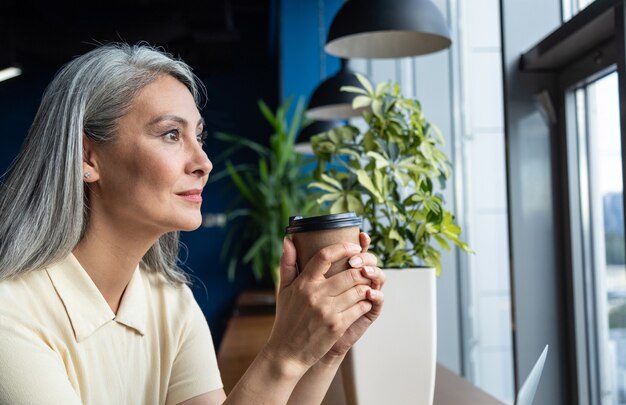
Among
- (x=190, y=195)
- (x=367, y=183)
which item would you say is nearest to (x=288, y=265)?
(x=190, y=195)

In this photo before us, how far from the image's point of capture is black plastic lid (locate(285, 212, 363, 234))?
1009 millimetres

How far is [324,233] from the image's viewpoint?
1.01 meters

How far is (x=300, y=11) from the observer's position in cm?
556

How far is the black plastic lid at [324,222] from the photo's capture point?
1.01m

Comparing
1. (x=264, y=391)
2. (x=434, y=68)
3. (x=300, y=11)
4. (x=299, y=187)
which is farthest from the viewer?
(x=299, y=187)

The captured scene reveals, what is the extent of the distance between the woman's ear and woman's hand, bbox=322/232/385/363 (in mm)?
563

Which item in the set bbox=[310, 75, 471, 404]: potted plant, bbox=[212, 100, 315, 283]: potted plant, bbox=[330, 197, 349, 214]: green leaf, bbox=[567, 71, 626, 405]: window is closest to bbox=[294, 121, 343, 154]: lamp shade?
bbox=[212, 100, 315, 283]: potted plant

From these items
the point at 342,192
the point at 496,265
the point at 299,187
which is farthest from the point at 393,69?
the point at 342,192

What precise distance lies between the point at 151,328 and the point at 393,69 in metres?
3.25

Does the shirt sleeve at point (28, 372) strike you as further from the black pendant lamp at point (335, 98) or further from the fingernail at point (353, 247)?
the black pendant lamp at point (335, 98)

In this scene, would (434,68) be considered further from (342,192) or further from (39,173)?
(39,173)

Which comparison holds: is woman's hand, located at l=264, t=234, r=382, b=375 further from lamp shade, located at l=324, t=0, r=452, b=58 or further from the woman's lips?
lamp shade, located at l=324, t=0, r=452, b=58

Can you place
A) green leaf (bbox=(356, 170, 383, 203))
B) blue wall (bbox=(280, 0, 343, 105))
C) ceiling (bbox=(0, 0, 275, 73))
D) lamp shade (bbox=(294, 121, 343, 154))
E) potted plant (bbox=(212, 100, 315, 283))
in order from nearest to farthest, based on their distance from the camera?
1. green leaf (bbox=(356, 170, 383, 203))
2. lamp shade (bbox=(294, 121, 343, 154))
3. blue wall (bbox=(280, 0, 343, 105))
4. potted plant (bbox=(212, 100, 315, 283))
5. ceiling (bbox=(0, 0, 275, 73))

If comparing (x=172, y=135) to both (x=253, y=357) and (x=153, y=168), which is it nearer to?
(x=153, y=168)
